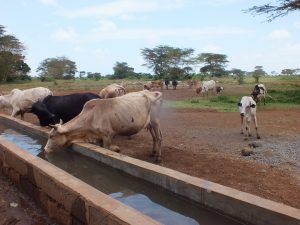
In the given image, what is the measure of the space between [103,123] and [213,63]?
58.6m

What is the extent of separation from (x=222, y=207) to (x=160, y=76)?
56981mm

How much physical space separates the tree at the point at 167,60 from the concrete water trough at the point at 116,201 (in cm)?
5355

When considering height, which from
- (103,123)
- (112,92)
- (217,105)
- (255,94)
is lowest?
(217,105)

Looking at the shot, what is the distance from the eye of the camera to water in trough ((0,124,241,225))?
473 centimetres

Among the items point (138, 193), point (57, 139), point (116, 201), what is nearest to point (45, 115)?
point (57, 139)

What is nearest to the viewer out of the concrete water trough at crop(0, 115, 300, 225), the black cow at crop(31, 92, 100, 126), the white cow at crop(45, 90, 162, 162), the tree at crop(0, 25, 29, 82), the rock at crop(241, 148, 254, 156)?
the concrete water trough at crop(0, 115, 300, 225)

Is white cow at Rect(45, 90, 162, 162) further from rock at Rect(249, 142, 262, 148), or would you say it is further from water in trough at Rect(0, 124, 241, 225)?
rock at Rect(249, 142, 262, 148)

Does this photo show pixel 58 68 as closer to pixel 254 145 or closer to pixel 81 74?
pixel 81 74

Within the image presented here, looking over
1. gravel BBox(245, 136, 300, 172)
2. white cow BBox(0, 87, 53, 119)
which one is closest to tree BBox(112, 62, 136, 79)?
white cow BBox(0, 87, 53, 119)

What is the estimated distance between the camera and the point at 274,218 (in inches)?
155

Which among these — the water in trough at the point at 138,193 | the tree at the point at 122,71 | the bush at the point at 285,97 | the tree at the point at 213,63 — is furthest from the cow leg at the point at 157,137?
the tree at the point at 122,71

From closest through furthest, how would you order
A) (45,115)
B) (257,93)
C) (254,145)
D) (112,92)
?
(254,145), (45,115), (112,92), (257,93)

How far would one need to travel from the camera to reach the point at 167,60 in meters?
60.6

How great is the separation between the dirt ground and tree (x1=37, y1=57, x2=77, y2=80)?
183 feet
